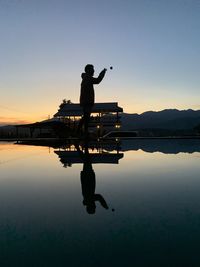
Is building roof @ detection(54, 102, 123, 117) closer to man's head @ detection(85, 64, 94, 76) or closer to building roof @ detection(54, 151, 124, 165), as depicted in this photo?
man's head @ detection(85, 64, 94, 76)

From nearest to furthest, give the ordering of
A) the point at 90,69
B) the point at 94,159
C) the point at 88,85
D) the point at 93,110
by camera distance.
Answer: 1. the point at 94,159
2. the point at 88,85
3. the point at 90,69
4. the point at 93,110

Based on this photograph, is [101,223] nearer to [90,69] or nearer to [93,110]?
[90,69]

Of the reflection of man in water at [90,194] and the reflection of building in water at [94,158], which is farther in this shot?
the reflection of building in water at [94,158]

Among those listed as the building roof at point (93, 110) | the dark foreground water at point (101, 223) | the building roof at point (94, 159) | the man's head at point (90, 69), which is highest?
the building roof at point (93, 110)

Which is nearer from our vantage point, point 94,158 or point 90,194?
point 90,194

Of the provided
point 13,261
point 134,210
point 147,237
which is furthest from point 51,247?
point 134,210

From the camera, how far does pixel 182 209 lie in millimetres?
2324

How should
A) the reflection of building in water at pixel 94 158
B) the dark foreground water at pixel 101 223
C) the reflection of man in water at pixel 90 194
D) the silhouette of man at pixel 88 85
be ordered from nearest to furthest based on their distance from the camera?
the dark foreground water at pixel 101 223
the reflection of man in water at pixel 90 194
the reflection of building in water at pixel 94 158
the silhouette of man at pixel 88 85

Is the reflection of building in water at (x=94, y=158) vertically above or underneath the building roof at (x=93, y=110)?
underneath

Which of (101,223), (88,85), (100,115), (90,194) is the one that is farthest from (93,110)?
(101,223)

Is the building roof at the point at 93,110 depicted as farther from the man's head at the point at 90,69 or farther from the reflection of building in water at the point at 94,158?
the reflection of building in water at the point at 94,158

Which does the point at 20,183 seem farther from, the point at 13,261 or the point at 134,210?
the point at 13,261

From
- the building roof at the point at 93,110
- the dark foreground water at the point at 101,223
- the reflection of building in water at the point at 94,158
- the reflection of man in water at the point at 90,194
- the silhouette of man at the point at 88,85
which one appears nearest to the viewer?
the dark foreground water at the point at 101,223

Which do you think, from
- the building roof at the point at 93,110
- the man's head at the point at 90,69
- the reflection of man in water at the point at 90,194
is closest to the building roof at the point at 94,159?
the reflection of man in water at the point at 90,194
